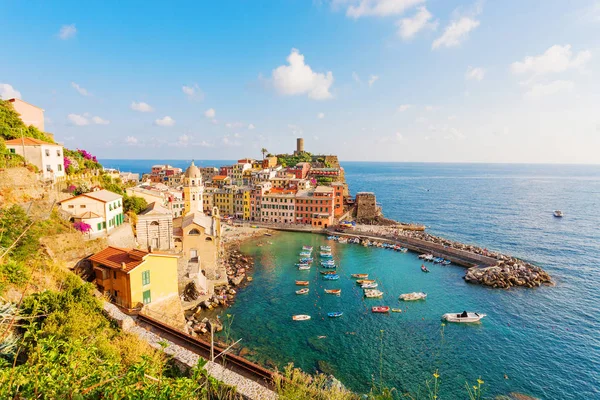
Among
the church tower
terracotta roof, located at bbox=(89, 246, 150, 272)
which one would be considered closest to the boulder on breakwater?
terracotta roof, located at bbox=(89, 246, 150, 272)

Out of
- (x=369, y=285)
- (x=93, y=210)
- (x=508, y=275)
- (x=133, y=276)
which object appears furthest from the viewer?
(x=508, y=275)

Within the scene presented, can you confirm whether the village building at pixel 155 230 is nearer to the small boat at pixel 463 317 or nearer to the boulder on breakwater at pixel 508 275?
the small boat at pixel 463 317

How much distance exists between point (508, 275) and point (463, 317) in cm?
1410

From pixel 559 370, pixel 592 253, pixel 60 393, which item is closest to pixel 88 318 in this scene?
pixel 60 393

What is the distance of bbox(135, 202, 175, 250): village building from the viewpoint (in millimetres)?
29719

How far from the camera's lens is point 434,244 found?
48.4 metres

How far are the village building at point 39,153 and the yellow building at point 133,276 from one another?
11.9 metres

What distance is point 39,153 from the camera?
2644 cm

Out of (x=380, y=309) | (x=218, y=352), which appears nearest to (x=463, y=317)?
(x=380, y=309)

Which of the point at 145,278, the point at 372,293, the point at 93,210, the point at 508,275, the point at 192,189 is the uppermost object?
the point at 192,189

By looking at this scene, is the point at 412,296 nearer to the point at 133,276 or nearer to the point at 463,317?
the point at 463,317

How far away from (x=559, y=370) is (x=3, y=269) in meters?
34.1

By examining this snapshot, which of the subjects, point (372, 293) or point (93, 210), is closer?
point (93, 210)

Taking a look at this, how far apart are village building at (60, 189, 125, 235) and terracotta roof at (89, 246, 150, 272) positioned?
13.7ft
